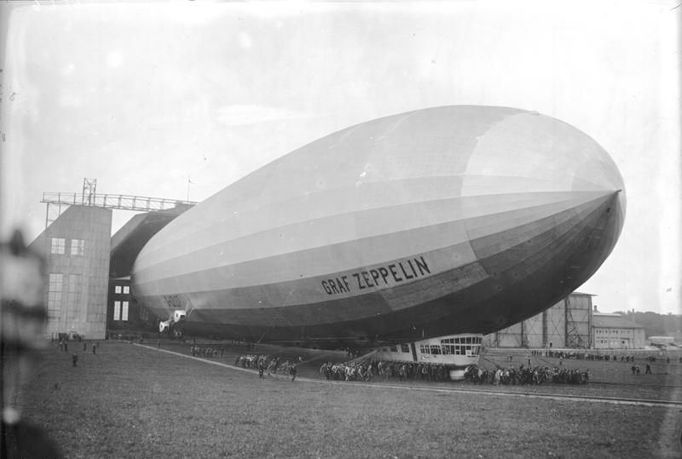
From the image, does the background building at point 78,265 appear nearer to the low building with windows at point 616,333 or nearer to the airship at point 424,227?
the airship at point 424,227

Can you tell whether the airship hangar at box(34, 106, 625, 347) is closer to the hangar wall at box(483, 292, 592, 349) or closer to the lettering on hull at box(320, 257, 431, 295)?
the lettering on hull at box(320, 257, 431, 295)

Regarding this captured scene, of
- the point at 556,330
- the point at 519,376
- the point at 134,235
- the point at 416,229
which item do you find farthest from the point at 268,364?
the point at 556,330

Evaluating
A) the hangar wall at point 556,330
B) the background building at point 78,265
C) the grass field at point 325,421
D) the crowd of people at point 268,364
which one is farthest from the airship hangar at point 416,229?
the hangar wall at point 556,330

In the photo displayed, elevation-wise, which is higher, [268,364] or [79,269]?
[79,269]

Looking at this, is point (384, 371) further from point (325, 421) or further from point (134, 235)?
point (134, 235)

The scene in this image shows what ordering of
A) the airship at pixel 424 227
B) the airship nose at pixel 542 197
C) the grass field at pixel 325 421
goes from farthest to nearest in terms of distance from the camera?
the airship at pixel 424 227 < the airship nose at pixel 542 197 < the grass field at pixel 325 421

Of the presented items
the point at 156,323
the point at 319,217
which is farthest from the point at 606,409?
the point at 156,323
